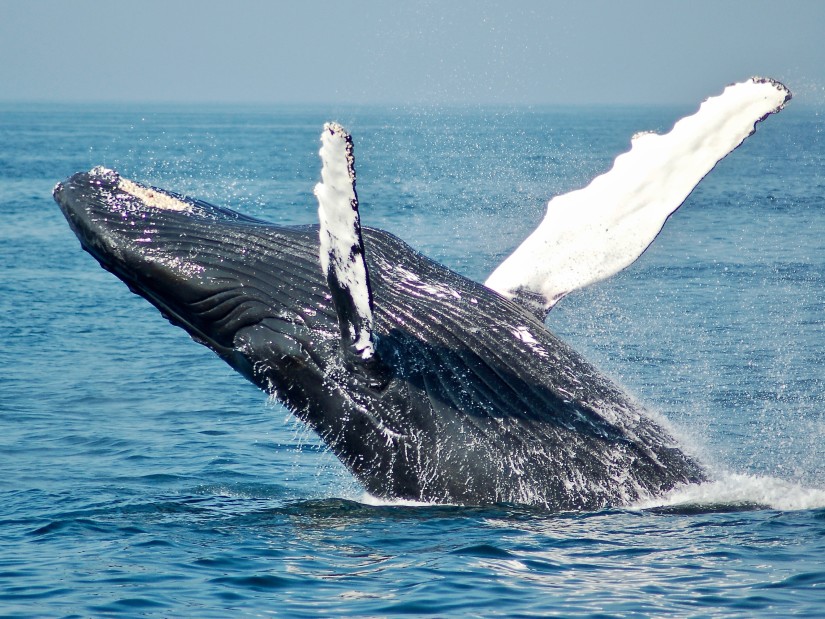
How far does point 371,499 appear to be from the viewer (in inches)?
330

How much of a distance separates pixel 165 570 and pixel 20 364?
29.4 feet

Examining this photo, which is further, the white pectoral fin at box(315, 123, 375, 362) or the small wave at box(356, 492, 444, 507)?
the small wave at box(356, 492, 444, 507)

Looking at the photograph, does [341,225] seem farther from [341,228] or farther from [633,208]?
[633,208]

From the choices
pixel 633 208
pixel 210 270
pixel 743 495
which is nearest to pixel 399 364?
pixel 210 270

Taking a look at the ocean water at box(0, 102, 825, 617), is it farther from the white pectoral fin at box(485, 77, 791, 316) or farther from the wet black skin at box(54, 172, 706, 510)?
the white pectoral fin at box(485, 77, 791, 316)

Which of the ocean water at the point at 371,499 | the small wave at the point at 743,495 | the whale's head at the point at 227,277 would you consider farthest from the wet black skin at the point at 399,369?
the ocean water at the point at 371,499

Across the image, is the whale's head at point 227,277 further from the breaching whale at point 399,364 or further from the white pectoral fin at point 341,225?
the white pectoral fin at point 341,225

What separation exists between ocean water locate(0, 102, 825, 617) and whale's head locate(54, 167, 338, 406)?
38.5 inches

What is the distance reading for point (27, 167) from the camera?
168ft

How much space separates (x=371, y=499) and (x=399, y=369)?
1.20 m

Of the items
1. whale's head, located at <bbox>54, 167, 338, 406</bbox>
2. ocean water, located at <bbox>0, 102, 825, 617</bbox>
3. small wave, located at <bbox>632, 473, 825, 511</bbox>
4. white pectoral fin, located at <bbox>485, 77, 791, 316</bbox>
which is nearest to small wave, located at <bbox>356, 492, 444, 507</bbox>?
ocean water, located at <bbox>0, 102, 825, 617</bbox>

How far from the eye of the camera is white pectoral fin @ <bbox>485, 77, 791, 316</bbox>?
8516mm

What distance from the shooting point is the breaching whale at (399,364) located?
7668 millimetres

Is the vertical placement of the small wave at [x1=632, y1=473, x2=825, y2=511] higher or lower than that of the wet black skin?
lower
